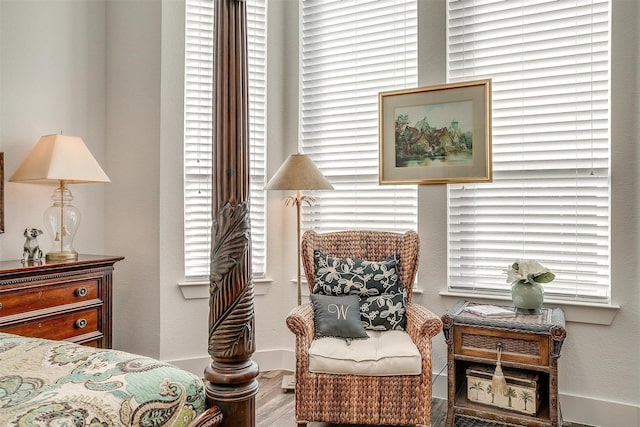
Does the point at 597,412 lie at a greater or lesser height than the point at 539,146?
lesser

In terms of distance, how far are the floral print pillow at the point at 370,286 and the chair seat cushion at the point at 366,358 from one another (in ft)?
0.74

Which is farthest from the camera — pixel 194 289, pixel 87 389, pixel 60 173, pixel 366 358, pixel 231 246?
pixel 194 289

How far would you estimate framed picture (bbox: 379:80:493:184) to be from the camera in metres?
2.96

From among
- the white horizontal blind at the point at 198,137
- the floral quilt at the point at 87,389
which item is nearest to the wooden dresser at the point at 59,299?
the white horizontal blind at the point at 198,137

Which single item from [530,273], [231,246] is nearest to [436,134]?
[530,273]

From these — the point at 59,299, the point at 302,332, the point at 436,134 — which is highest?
the point at 436,134

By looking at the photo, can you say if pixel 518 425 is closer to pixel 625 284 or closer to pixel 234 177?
pixel 625 284

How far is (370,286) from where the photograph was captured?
2820 mm

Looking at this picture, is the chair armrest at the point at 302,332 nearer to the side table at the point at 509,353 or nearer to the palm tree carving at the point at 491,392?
the side table at the point at 509,353

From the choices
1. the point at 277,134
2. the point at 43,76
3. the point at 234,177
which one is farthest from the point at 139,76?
the point at 234,177

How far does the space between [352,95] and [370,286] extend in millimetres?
1442

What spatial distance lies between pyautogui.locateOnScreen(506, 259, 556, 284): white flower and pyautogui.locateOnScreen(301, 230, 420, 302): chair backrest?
0.58 meters

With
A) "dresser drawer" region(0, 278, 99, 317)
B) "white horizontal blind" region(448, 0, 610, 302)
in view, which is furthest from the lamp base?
"white horizontal blind" region(448, 0, 610, 302)

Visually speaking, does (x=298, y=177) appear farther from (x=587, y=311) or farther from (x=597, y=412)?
(x=597, y=412)
